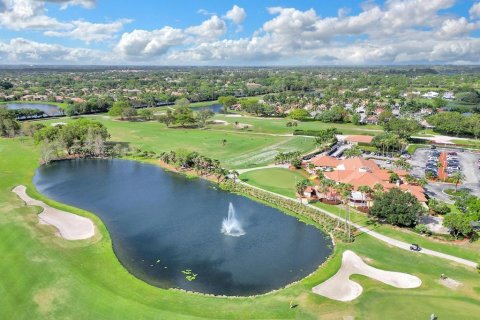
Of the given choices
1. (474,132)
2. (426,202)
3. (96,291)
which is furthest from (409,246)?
(474,132)

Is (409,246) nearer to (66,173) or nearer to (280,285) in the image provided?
(280,285)

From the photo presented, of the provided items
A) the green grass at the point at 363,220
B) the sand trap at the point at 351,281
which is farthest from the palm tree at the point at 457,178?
the sand trap at the point at 351,281

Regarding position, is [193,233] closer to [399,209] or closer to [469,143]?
[399,209]

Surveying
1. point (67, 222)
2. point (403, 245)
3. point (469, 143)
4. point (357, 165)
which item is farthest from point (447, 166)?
point (67, 222)

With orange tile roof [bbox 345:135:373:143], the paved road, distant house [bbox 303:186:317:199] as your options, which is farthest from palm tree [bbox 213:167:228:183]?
orange tile roof [bbox 345:135:373:143]

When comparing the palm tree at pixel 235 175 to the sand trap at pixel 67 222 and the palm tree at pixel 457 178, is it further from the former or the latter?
the palm tree at pixel 457 178

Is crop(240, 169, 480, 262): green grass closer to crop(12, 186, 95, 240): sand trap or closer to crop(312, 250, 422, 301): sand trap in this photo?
crop(312, 250, 422, 301): sand trap
